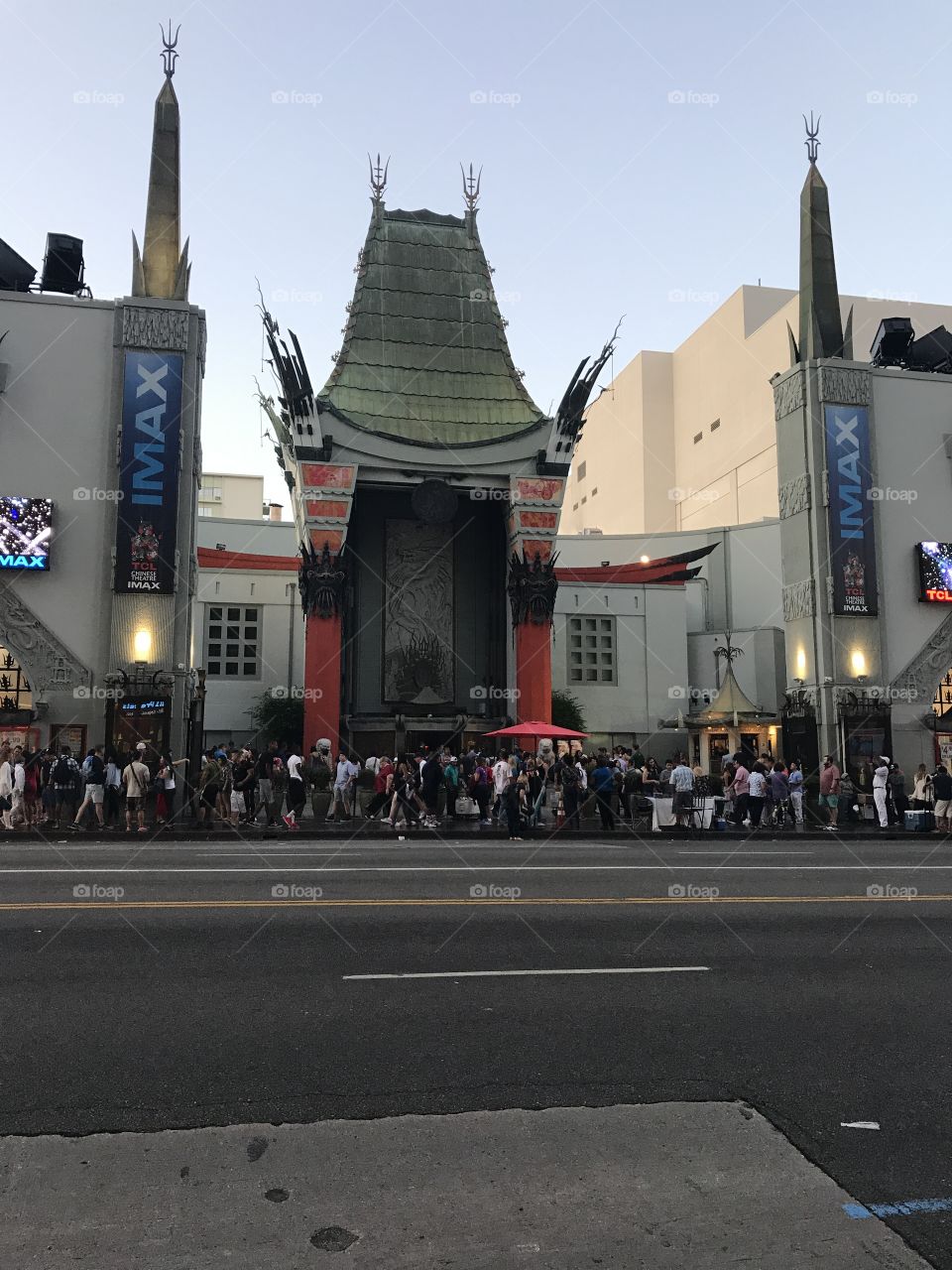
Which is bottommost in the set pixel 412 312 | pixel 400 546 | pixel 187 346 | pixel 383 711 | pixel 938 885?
pixel 938 885

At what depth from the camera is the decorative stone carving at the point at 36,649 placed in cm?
2759

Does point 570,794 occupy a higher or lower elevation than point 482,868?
higher

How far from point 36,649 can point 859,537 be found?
26.2 meters

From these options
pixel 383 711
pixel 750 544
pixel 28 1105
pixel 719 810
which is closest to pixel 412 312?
pixel 383 711

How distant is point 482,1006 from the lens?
655 cm

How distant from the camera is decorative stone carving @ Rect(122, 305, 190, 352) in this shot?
29422mm

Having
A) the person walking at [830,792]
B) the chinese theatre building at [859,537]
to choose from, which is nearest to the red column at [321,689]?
the chinese theatre building at [859,537]

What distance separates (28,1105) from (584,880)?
8.46 metres

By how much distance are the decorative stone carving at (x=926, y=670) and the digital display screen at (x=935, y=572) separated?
35.4 inches

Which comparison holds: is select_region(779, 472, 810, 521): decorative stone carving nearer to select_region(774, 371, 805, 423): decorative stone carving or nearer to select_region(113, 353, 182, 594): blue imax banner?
select_region(774, 371, 805, 423): decorative stone carving

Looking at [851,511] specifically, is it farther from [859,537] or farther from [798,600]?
[798,600]

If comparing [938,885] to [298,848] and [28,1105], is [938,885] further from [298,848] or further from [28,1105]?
[28,1105]

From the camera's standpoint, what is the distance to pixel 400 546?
41.1 meters

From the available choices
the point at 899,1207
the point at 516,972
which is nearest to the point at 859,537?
the point at 516,972
